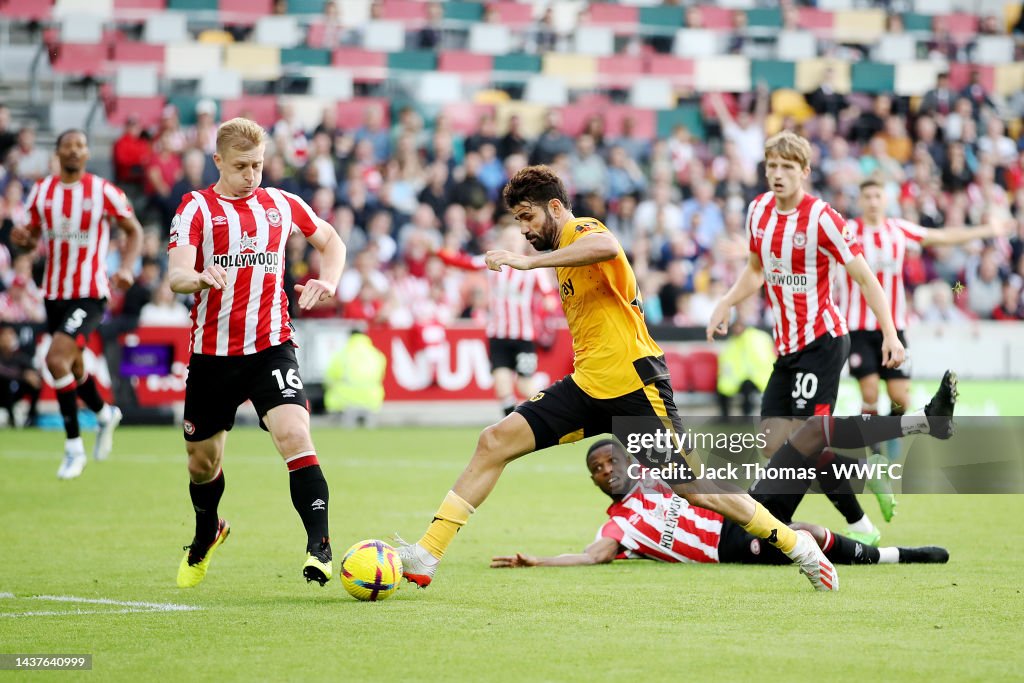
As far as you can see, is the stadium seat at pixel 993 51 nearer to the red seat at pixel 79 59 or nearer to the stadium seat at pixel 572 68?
the stadium seat at pixel 572 68

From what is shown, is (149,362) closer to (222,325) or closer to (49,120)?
(49,120)

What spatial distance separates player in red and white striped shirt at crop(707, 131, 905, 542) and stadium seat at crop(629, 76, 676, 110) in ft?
58.8

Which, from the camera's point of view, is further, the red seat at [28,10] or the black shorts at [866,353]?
the red seat at [28,10]

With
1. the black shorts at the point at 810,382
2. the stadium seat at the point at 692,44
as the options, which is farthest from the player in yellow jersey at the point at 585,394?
the stadium seat at the point at 692,44

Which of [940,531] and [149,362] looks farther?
[149,362]

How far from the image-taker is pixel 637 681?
16.8 ft

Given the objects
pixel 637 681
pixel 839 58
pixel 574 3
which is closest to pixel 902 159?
pixel 839 58

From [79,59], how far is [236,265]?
16926mm

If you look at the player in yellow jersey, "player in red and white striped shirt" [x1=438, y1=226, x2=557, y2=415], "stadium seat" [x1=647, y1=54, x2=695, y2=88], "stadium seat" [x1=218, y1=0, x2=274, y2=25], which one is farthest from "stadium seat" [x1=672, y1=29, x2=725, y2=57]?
the player in yellow jersey

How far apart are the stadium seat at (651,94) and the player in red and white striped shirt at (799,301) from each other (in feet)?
58.8

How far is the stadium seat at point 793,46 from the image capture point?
2836cm

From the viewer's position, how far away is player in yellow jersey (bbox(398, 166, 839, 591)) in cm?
702

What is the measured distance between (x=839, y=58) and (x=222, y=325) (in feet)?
77.4

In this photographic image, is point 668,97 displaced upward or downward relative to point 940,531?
upward
